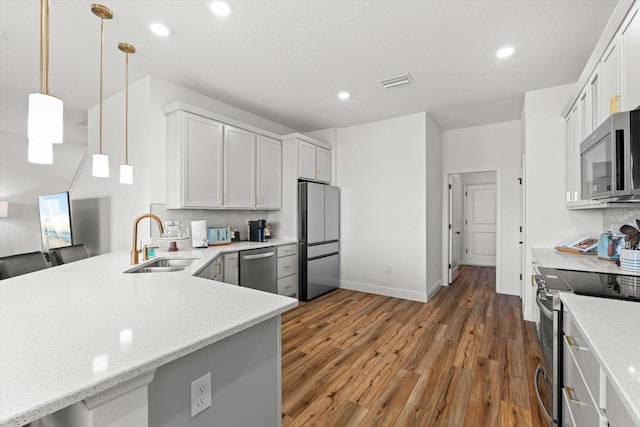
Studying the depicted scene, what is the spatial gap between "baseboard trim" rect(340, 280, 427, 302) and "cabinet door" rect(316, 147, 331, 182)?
5.79 feet

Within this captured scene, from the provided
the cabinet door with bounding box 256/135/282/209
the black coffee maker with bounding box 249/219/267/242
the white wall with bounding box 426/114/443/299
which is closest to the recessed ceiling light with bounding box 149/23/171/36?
the cabinet door with bounding box 256/135/282/209

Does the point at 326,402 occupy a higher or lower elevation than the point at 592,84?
lower

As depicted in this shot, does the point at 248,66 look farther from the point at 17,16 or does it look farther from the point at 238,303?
the point at 238,303

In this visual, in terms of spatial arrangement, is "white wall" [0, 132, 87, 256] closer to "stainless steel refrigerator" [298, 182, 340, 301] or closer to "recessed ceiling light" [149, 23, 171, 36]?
"recessed ceiling light" [149, 23, 171, 36]

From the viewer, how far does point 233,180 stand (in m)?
3.56

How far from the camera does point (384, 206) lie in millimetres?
4418

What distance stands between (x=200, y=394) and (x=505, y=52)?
3.26 metres

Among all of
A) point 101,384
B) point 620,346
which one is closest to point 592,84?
point 620,346

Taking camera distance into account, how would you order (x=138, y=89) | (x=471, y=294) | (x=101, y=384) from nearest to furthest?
(x=101, y=384) < (x=138, y=89) < (x=471, y=294)

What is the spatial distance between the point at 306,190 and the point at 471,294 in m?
2.98

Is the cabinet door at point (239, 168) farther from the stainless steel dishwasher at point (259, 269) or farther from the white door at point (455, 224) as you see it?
the white door at point (455, 224)

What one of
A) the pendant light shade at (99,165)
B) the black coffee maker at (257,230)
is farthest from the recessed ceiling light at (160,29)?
the black coffee maker at (257,230)

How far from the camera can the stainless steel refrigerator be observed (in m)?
4.07

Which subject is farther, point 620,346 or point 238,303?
point 238,303
